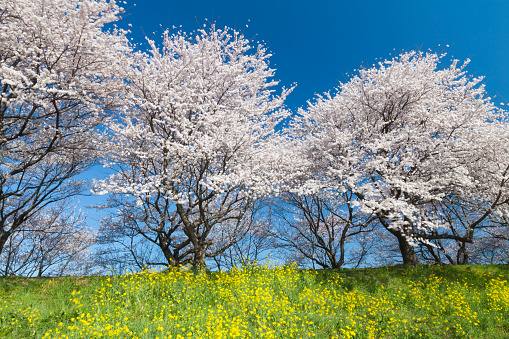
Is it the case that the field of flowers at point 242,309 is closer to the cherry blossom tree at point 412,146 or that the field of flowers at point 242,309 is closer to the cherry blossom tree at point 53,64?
the cherry blossom tree at point 412,146

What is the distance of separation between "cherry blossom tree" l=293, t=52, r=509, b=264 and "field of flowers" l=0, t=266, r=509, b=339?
3056 millimetres

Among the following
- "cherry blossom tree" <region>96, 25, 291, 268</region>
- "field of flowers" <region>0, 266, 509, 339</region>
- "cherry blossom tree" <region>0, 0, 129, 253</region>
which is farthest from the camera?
"cherry blossom tree" <region>96, 25, 291, 268</region>

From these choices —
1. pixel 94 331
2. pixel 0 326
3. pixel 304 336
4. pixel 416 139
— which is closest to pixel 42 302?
pixel 0 326

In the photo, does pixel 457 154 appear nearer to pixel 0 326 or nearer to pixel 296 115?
pixel 296 115

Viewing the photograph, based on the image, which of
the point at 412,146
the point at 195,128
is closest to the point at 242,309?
the point at 195,128

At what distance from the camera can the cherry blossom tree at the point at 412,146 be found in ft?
39.1

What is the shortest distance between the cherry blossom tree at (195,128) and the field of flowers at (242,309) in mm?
3324

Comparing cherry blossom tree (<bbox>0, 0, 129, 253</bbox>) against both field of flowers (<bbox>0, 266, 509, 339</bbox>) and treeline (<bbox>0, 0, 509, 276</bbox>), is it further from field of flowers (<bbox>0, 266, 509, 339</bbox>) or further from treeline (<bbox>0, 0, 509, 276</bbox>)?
field of flowers (<bbox>0, 266, 509, 339</bbox>)

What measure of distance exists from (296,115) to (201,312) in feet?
46.4

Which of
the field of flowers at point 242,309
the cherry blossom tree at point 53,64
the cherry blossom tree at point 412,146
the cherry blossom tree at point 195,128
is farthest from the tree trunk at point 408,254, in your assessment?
the cherry blossom tree at point 53,64

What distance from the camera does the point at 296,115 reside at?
60.1 ft

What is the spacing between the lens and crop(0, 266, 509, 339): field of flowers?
562cm

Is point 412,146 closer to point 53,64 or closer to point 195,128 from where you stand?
point 195,128

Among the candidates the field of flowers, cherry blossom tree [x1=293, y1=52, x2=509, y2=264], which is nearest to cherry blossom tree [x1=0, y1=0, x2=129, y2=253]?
the field of flowers
